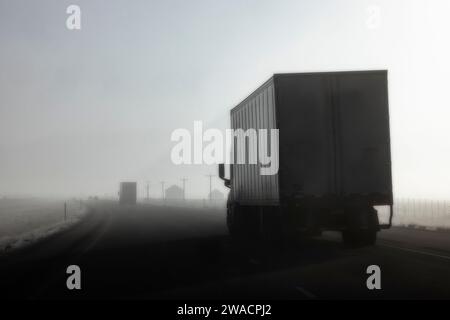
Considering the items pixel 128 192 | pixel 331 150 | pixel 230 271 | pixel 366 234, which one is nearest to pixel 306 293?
pixel 230 271

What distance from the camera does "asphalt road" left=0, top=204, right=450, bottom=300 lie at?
34.5 feet

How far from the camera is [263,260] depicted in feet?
52.5

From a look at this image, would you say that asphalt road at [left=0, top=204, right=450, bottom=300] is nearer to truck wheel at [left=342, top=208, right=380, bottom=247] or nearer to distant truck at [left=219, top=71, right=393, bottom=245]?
truck wheel at [left=342, top=208, right=380, bottom=247]

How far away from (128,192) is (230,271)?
9321cm

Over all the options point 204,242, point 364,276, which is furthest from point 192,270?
point 204,242

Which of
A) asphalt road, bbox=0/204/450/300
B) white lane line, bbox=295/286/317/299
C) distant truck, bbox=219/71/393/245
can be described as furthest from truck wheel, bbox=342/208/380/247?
white lane line, bbox=295/286/317/299

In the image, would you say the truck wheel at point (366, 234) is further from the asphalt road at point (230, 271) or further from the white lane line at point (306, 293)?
the white lane line at point (306, 293)

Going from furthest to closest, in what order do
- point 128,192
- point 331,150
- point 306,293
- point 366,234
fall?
point 128,192 < point 366,234 < point 331,150 < point 306,293

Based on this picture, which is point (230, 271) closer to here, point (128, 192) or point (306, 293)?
point (306, 293)

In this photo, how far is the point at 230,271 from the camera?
537 inches

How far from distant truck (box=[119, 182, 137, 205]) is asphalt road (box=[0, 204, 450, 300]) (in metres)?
84.0

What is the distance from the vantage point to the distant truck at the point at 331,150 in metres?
16.8

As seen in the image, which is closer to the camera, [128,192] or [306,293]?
[306,293]
